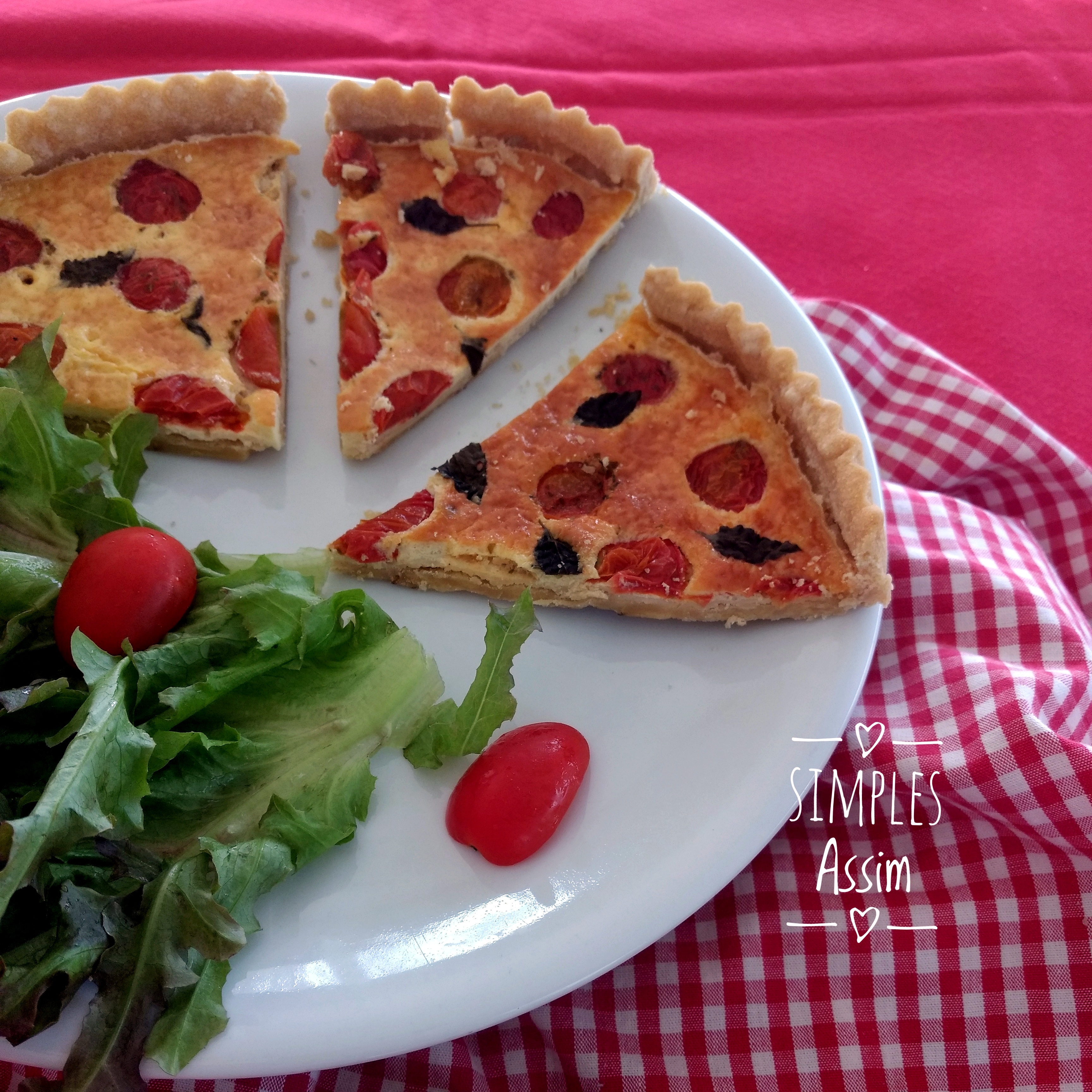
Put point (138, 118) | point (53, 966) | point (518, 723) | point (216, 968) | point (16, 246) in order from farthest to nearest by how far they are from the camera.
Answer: point (138, 118), point (16, 246), point (518, 723), point (216, 968), point (53, 966)

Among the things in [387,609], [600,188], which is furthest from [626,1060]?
[600,188]

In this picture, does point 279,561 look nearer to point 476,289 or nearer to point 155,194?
point 476,289

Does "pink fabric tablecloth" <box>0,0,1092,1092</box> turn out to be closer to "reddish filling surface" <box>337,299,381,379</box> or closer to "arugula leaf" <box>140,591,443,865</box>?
"arugula leaf" <box>140,591,443,865</box>

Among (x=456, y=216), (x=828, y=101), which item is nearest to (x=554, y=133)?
(x=456, y=216)

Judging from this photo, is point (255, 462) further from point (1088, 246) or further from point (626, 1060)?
point (1088, 246)

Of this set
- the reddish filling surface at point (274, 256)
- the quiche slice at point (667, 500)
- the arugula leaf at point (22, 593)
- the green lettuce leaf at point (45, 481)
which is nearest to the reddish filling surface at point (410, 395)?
the quiche slice at point (667, 500)

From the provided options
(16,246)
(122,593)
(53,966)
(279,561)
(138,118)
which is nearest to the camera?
(53,966)
